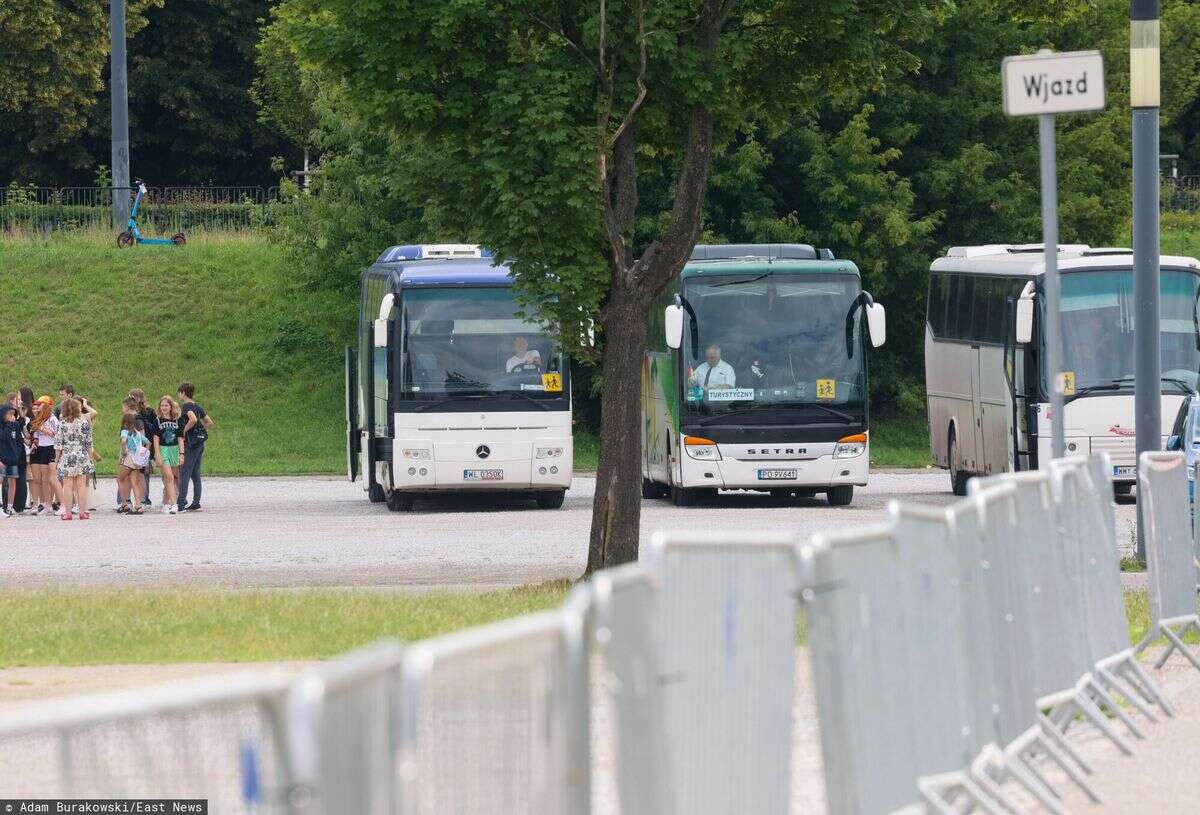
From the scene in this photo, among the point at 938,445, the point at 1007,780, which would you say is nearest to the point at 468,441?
the point at 938,445

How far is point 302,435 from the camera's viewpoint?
40438 mm

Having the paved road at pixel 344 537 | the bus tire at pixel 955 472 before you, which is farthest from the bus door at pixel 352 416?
the bus tire at pixel 955 472

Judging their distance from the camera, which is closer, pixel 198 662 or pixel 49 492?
pixel 198 662

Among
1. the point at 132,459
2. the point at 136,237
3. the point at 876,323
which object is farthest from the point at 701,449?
the point at 136,237

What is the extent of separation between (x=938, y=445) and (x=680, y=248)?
16796 mm

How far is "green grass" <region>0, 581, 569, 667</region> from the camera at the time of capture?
41.8 ft

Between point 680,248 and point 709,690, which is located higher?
point 680,248

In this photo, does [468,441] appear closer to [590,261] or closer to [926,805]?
[590,261]

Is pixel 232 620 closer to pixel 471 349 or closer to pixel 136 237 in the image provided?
pixel 471 349

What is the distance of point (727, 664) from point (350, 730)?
204cm

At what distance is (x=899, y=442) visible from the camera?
42.1 meters

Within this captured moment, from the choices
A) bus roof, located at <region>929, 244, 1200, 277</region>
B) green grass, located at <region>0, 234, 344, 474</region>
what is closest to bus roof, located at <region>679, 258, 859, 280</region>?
bus roof, located at <region>929, 244, 1200, 277</region>

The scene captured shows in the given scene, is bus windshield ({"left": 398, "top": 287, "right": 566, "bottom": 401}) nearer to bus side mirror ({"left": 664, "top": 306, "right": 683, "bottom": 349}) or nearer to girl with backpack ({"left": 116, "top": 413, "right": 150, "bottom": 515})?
bus side mirror ({"left": 664, "top": 306, "right": 683, "bottom": 349})

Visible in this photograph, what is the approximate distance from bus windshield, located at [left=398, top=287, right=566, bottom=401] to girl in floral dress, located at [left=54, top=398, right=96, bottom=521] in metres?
4.28
